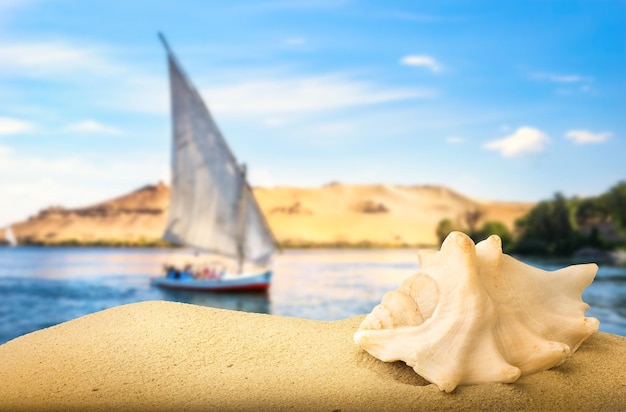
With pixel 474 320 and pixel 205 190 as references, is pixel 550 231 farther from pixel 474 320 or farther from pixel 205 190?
pixel 474 320

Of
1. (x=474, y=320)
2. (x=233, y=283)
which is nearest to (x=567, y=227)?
(x=233, y=283)

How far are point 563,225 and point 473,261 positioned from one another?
4714 cm

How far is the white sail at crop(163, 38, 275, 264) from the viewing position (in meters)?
27.4

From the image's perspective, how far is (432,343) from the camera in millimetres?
3859

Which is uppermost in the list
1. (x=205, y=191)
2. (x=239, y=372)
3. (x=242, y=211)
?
(x=205, y=191)

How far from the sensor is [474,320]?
12.7ft

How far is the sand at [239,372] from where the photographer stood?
379 cm

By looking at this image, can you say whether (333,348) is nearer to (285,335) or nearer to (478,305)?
(285,335)

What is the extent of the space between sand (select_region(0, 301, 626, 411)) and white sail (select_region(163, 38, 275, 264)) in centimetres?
2244

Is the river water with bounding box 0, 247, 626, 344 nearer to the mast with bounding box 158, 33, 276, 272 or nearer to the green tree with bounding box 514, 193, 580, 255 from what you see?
the mast with bounding box 158, 33, 276, 272

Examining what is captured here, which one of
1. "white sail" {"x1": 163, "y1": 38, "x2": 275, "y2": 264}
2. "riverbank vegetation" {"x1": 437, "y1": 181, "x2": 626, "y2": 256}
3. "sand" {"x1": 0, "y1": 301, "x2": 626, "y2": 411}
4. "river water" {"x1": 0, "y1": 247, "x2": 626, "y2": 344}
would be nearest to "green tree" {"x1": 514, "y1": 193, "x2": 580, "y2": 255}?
"riverbank vegetation" {"x1": 437, "y1": 181, "x2": 626, "y2": 256}

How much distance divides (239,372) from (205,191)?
23.8 m

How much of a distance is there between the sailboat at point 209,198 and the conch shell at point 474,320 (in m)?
23.9

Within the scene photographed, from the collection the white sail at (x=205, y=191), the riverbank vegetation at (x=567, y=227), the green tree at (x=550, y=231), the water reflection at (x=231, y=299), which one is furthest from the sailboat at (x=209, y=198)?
the green tree at (x=550, y=231)
